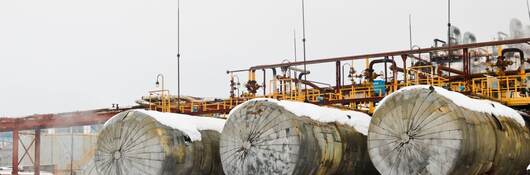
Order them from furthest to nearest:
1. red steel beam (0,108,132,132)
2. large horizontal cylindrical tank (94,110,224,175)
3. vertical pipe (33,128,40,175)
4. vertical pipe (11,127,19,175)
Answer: vertical pipe (11,127,19,175) → vertical pipe (33,128,40,175) → red steel beam (0,108,132,132) → large horizontal cylindrical tank (94,110,224,175)

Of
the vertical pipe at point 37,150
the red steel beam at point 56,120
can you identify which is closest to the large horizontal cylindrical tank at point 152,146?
the red steel beam at point 56,120

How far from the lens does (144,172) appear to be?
763 inches

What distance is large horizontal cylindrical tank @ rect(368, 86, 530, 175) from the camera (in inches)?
612

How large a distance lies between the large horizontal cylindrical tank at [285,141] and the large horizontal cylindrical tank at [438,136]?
5.42 ft

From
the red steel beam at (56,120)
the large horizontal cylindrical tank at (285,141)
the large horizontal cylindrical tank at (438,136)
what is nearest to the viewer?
the large horizontal cylindrical tank at (438,136)

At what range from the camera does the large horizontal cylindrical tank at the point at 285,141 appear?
1753 cm

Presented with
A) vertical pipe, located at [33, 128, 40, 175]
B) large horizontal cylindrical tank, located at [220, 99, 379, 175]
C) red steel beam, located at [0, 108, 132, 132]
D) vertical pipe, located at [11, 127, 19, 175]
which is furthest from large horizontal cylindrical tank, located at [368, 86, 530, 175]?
vertical pipe, located at [11, 127, 19, 175]

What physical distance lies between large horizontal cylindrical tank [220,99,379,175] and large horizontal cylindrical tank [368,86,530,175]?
165cm

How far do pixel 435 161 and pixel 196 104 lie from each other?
52.8ft

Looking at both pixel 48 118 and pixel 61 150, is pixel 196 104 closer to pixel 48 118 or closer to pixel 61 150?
pixel 48 118

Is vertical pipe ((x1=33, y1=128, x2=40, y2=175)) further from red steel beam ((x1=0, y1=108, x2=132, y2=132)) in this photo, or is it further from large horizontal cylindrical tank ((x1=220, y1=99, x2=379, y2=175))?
large horizontal cylindrical tank ((x1=220, y1=99, x2=379, y2=175))

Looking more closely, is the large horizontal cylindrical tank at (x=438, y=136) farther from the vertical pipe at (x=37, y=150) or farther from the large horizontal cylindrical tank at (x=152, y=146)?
the vertical pipe at (x=37, y=150)

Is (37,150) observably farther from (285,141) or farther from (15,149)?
(285,141)

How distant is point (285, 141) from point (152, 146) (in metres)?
4.08
